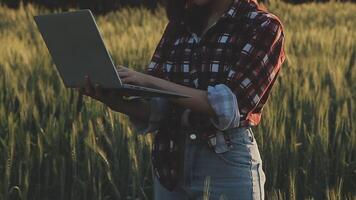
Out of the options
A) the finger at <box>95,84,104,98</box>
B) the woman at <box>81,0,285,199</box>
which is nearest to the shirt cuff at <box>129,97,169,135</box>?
the woman at <box>81,0,285,199</box>

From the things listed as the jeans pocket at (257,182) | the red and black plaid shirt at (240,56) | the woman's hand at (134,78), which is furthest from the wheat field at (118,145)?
the woman's hand at (134,78)

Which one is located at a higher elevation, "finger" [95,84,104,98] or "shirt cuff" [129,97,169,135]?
"finger" [95,84,104,98]

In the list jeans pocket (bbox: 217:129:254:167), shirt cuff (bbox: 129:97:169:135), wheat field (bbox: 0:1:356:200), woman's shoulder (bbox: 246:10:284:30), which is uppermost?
woman's shoulder (bbox: 246:10:284:30)

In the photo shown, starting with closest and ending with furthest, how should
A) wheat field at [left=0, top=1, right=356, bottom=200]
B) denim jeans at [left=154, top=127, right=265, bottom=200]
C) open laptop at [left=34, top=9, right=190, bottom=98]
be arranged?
open laptop at [left=34, top=9, right=190, bottom=98] < denim jeans at [left=154, top=127, right=265, bottom=200] < wheat field at [left=0, top=1, right=356, bottom=200]

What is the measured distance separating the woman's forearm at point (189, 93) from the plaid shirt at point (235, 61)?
0.05 ft

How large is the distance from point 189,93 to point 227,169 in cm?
17

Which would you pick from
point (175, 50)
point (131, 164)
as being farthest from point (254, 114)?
point (131, 164)

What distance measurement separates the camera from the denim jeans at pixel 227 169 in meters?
1.36

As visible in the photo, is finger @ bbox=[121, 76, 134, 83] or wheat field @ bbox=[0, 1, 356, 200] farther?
wheat field @ bbox=[0, 1, 356, 200]

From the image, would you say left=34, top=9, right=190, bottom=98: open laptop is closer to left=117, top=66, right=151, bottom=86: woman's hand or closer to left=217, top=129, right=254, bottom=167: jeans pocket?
left=117, top=66, right=151, bottom=86: woman's hand

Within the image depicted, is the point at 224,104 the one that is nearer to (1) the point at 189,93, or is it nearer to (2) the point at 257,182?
(1) the point at 189,93

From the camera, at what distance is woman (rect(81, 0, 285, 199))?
131cm

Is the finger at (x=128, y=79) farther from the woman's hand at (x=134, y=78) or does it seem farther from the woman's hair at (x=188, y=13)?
the woman's hair at (x=188, y=13)

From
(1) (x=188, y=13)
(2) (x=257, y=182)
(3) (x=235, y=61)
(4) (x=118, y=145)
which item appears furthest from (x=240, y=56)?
(4) (x=118, y=145)
